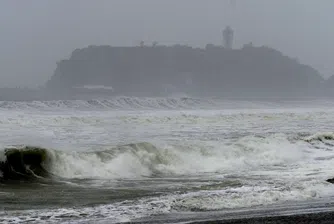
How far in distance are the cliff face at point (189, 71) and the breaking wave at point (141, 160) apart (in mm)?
73098

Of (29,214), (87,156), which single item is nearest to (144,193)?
(29,214)

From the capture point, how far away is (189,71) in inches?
4471

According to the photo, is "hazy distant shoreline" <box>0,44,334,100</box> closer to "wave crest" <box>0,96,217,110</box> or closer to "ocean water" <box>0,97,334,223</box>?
"wave crest" <box>0,96,217,110</box>

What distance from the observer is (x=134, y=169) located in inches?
498

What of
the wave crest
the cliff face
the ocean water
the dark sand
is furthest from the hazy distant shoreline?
the dark sand

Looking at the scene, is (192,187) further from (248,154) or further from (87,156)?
(248,154)

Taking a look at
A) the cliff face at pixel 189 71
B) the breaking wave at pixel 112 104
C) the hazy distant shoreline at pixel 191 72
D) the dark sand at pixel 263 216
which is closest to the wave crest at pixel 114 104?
the breaking wave at pixel 112 104

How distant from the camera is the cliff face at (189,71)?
326 feet

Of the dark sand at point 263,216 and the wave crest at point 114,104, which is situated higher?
the wave crest at point 114,104

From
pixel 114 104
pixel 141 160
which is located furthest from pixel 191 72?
pixel 141 160

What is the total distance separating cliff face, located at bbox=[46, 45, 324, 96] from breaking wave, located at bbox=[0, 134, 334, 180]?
240 ft

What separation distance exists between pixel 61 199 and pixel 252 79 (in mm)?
110619

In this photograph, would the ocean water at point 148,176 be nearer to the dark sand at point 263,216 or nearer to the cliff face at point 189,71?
the dark sand at point 263,216

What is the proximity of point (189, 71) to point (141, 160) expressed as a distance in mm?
100936
